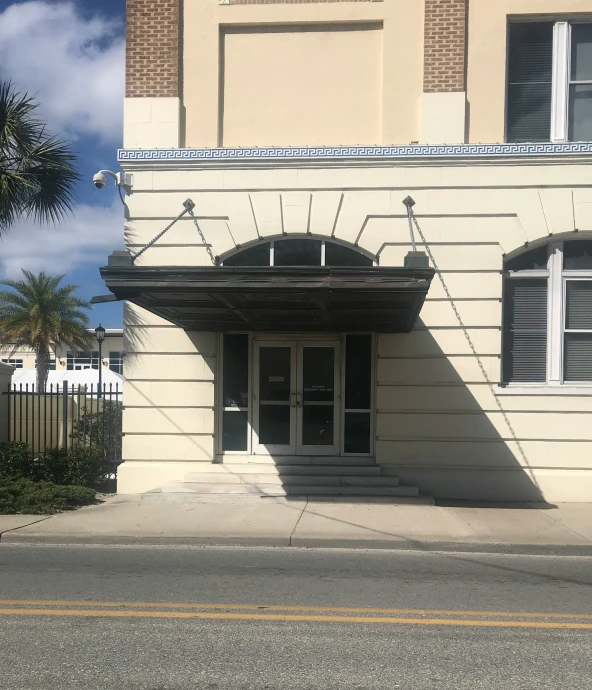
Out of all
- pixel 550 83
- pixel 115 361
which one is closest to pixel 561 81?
pixel 550 83

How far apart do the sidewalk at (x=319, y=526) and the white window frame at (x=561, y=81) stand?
6188 mm

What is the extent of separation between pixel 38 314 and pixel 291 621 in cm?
3000

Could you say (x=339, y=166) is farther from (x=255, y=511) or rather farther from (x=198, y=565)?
(x=198, y=565)

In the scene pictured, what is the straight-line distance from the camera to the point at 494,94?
481 inches

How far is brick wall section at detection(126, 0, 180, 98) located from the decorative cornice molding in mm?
1113

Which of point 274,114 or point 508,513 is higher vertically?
point 274,114

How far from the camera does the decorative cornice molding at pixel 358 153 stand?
11945 millimetres

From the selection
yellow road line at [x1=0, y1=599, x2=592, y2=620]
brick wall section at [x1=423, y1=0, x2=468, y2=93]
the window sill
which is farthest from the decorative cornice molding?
yellow road line at [x1=0, y1=599, x2=592, y2=620]

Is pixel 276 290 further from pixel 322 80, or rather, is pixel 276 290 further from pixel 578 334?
pixel 578 334

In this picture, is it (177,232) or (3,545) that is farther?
(177,232)

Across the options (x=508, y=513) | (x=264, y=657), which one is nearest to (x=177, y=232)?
(x=508, y=513)

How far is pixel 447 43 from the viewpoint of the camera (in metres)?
12.2

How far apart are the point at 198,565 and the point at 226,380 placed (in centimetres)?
533

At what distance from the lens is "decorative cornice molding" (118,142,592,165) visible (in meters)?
11.9
